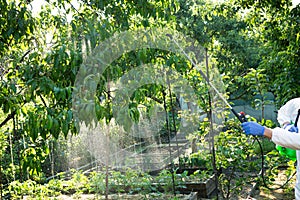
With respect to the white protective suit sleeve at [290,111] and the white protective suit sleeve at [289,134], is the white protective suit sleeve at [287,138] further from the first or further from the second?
the white protective suit sleeve at [290,111]

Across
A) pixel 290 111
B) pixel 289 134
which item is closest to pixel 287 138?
pixel 289 134

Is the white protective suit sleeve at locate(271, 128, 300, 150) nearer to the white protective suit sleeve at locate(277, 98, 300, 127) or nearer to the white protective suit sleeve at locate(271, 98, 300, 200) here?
the white protective suit sleeve at locate(271, 98, 300, 200)

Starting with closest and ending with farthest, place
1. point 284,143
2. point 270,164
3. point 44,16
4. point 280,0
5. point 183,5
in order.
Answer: point 284,143, point 44,16, point 270,164, point 280,0, point 183,5

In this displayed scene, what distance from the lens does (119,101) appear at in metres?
2.25

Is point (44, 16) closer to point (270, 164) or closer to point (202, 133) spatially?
point (202, 133)

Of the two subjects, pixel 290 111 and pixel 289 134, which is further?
pixel 290 111

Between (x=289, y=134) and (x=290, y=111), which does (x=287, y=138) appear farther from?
(x=290, y=111)

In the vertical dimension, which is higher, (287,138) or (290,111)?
(290,111)

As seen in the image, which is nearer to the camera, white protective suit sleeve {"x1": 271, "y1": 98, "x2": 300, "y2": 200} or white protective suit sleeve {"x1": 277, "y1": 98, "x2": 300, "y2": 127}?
white protective suit sleeve {"x1": 271, "y1": 98, "x2": 300, "y2": 200}

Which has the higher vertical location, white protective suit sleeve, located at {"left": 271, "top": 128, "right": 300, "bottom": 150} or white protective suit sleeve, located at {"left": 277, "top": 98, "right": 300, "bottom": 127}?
white protective suit sleeve, located at {"left": 277, "top": 98, "right": 300, "bottom": 127}

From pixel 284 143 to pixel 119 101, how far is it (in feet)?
3.21

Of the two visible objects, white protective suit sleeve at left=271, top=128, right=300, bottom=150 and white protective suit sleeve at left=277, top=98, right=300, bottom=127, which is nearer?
white protective suit sleeve at left=271, top=128, right=300, bottom=150

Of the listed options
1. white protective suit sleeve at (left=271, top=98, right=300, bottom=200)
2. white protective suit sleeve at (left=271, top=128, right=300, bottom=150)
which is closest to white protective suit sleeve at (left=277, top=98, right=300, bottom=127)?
white protective suit sleeve at (left=271, top=98, right=300, bottom=200)

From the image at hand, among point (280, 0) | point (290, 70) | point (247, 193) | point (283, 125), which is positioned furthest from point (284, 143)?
point (280, 0)
